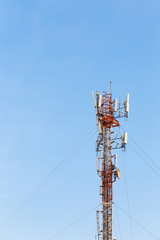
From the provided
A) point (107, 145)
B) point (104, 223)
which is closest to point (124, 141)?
point (107, 145)

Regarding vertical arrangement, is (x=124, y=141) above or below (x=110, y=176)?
above

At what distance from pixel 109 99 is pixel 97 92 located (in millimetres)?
2379

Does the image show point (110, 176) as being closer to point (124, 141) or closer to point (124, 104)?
point (124, 141)

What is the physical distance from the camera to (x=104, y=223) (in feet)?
191

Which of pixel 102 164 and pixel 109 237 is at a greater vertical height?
pixel 102 164

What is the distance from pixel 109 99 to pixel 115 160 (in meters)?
9.55

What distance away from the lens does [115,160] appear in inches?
2389

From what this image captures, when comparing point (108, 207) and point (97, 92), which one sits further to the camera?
point (97, 92)

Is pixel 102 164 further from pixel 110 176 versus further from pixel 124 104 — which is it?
pixel 124 104

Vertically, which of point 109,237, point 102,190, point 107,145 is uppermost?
point 107,145

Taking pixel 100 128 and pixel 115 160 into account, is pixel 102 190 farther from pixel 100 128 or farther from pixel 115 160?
pixel 100 128

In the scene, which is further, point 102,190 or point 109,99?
point 109,99

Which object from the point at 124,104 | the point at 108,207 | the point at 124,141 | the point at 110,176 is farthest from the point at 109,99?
the point at 108,207

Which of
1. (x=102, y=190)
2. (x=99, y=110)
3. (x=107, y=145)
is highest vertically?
(x=99, y=110)
